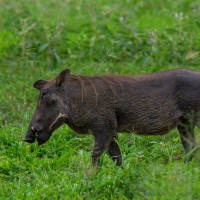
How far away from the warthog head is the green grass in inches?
11.7

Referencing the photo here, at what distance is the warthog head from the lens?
6.00 m

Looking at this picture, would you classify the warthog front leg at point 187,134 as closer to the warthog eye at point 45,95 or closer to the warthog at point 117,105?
the warthog at point 117,105

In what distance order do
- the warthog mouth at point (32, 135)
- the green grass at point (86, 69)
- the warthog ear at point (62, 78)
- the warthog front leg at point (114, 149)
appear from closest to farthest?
the green grass at point (86, 69), the warthog mouth at point (32, 135), the warthog ear at point (62, 78), the warthog front leg at point (114, 149)

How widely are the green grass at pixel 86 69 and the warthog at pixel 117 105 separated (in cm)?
23

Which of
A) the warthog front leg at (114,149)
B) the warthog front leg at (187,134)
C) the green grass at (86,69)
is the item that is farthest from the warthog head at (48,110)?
the warthog front leg at (187,134)

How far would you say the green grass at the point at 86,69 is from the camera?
548cm

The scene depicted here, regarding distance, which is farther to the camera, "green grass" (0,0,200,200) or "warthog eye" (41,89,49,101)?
"warthog eye" (41,89,49,101)

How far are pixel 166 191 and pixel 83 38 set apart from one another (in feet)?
16.2

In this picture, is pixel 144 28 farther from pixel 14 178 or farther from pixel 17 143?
pixel 14 178

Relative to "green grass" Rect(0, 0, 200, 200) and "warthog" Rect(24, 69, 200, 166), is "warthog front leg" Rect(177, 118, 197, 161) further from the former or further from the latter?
"green grass" Rect(0, 0, 200, 200)

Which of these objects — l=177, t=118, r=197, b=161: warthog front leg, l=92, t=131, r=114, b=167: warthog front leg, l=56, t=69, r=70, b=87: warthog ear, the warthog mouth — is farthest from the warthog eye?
l=177, t=118, r=197, b=161: warthog front leg

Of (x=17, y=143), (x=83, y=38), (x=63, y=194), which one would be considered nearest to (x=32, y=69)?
(x=83, y=38)

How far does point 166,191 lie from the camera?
515cm

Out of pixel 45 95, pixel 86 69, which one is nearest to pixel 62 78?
pixel 45 95
